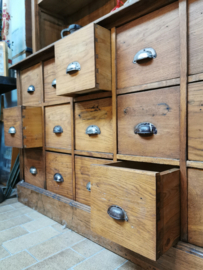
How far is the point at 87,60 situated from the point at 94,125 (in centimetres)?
34

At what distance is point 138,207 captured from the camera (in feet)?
2.29

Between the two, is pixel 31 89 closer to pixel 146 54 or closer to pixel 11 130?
pixel 11 130

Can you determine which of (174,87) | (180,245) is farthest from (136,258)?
(174,87)

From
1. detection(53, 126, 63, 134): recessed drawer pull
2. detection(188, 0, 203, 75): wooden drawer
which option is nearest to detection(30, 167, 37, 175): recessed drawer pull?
detection(53, 126, 63, 134): recessed drawer pull

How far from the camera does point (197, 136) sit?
763mm

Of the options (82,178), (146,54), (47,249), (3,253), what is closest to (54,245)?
(47,249)

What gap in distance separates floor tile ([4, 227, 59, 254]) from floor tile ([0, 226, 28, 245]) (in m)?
0.04

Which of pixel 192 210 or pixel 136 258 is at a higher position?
pixel 192 210

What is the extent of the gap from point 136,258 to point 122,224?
31cm

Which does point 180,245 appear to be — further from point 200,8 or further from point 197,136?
point 200,8

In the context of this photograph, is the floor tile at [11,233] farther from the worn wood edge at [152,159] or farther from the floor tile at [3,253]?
the worn wood edge at [152,159]

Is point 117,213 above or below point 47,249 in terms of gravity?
above

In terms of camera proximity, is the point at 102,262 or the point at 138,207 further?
the point at 102,262

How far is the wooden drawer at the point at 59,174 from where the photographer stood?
53.1 inches
